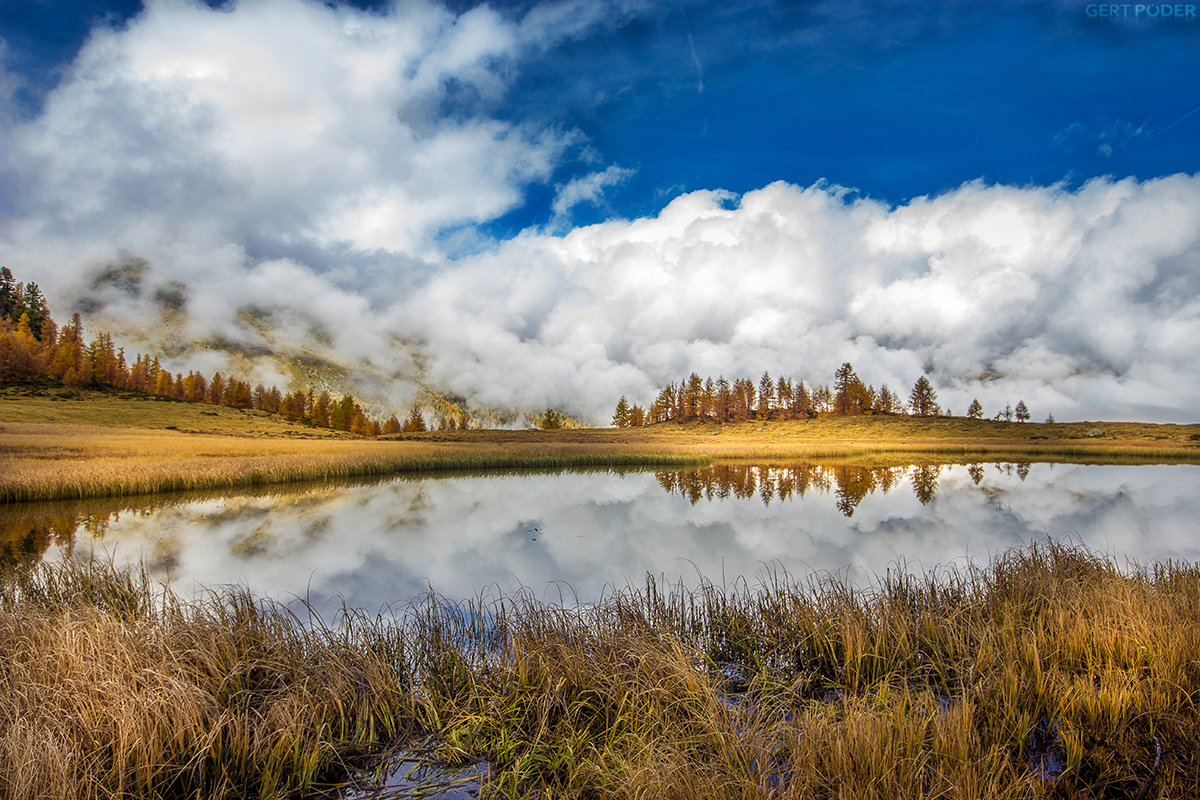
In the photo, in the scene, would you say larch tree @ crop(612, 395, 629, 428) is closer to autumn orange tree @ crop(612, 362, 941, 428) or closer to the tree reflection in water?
autumn orange tree @ crop(612, 362, 941, 428)

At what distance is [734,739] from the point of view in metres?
3.84

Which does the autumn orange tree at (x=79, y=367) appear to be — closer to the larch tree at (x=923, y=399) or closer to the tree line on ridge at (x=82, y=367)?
the tree line on ridge at (x=82, y=367)

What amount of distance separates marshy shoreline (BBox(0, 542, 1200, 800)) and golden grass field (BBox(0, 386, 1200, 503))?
21376mm

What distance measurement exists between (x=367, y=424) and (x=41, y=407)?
199ft

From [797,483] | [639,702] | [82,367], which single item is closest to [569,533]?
[639,702]

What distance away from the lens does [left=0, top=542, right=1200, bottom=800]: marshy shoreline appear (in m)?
3.68

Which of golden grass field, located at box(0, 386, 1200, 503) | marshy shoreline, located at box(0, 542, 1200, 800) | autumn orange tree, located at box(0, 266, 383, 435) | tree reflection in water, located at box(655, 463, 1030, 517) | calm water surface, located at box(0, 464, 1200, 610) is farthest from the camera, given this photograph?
autumn orange tree, located at box(0, 266, 383, 435)

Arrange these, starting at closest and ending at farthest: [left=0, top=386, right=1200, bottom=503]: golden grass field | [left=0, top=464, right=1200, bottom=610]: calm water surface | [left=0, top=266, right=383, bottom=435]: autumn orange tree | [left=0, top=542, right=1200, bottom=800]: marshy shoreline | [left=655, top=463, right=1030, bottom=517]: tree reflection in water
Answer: [left=0, top=542, right=1200, bottom=800]: marshy shoreline, [left=0, top=464, right=1200, bottom=610]: calm water surface, [left=0, top=386, right=1200, bottom=503]: golden grass field, [left=655, top=463, right=1030, bottom=517]: tree reflection in water, [left=0, top=266, right=383, bottom=435]: autumn orange tree

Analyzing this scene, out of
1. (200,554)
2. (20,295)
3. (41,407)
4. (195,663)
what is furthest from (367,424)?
(195,663)

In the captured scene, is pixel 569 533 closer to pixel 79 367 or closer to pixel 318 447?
pixel 318 447

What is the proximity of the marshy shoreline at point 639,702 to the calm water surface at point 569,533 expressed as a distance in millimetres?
2438

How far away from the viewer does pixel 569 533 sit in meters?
16.4

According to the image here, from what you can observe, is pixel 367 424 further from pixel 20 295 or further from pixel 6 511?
pixel 6 511

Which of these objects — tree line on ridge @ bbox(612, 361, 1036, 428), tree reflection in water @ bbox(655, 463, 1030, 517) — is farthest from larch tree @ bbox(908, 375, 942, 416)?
tree reflection in water @ bbox(655, 463, 1030, 517)
